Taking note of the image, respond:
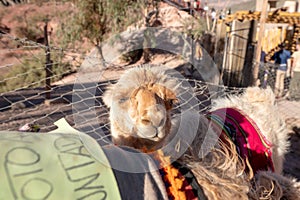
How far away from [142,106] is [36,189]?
Result: 32.2 inches

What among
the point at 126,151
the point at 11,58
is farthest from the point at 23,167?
the point at 11,58

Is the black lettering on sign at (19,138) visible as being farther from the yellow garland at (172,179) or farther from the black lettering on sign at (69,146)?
the yellow garland at (172,179)

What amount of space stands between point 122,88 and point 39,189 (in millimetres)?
1023

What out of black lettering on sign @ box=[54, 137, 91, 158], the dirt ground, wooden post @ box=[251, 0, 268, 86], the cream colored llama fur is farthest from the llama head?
wooden post @ box=[251, 0, 268, 86]

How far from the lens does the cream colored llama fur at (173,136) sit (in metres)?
1.16

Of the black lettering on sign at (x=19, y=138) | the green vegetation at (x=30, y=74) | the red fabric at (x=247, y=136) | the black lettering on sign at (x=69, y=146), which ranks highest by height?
the black lettering on sign at (x=19, y=138)

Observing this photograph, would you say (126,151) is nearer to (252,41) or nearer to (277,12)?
(252,41)

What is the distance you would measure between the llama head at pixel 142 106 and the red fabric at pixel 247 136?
0.46 m

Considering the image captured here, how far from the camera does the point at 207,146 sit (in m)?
1.36

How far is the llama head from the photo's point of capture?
1487 mm

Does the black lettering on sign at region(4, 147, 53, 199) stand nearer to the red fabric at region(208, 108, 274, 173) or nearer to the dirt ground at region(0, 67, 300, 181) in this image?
the red fabric at region(208, 108, 274, 173)

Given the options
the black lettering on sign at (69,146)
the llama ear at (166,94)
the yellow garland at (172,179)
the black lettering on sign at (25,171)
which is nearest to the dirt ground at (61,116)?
the llama ear at (166,94)

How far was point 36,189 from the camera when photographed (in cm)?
74

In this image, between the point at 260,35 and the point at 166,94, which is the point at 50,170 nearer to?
the point at 166,94
